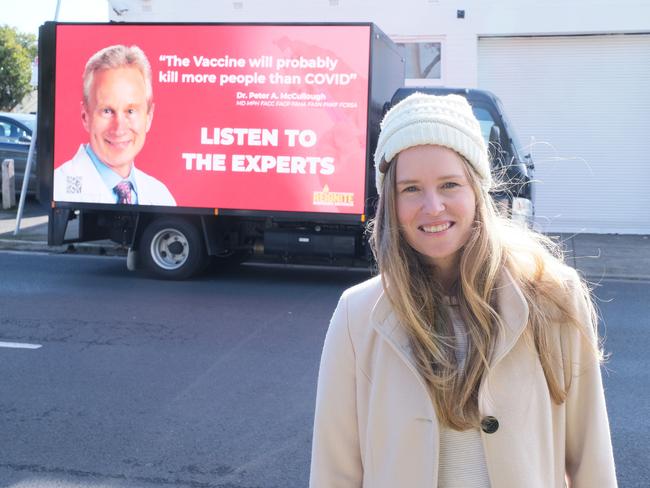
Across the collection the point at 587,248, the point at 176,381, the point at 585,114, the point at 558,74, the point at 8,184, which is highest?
the point at 558,74

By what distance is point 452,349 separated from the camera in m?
2.02

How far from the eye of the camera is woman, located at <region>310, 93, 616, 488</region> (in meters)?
1.92

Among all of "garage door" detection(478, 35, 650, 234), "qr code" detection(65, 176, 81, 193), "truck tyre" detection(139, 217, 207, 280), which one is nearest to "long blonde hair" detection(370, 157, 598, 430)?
"truck tyre" detection(139, 217, 207, 280)

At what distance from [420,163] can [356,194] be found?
8732mm

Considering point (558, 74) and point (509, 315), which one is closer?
point (509, 315)

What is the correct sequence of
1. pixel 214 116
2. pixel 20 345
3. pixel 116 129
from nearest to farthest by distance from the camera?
1. pixel 20 345
2. pixel 214 116
3. pixel 116 129

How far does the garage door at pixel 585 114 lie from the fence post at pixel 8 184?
31.9ft

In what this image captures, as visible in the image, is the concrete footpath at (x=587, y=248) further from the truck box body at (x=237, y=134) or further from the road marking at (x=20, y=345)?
the road marking at (x=20, y=345)

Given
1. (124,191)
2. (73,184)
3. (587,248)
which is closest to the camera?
(124,191)

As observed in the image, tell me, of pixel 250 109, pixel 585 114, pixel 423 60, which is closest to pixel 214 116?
pixel 250 109

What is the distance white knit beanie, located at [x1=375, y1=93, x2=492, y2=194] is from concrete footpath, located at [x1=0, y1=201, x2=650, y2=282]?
379 inches

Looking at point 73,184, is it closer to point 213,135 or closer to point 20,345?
point 213,135

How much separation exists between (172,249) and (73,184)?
1.57m

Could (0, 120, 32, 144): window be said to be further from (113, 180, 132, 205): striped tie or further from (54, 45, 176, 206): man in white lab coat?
(113, 180, 132, 205): striped tie
